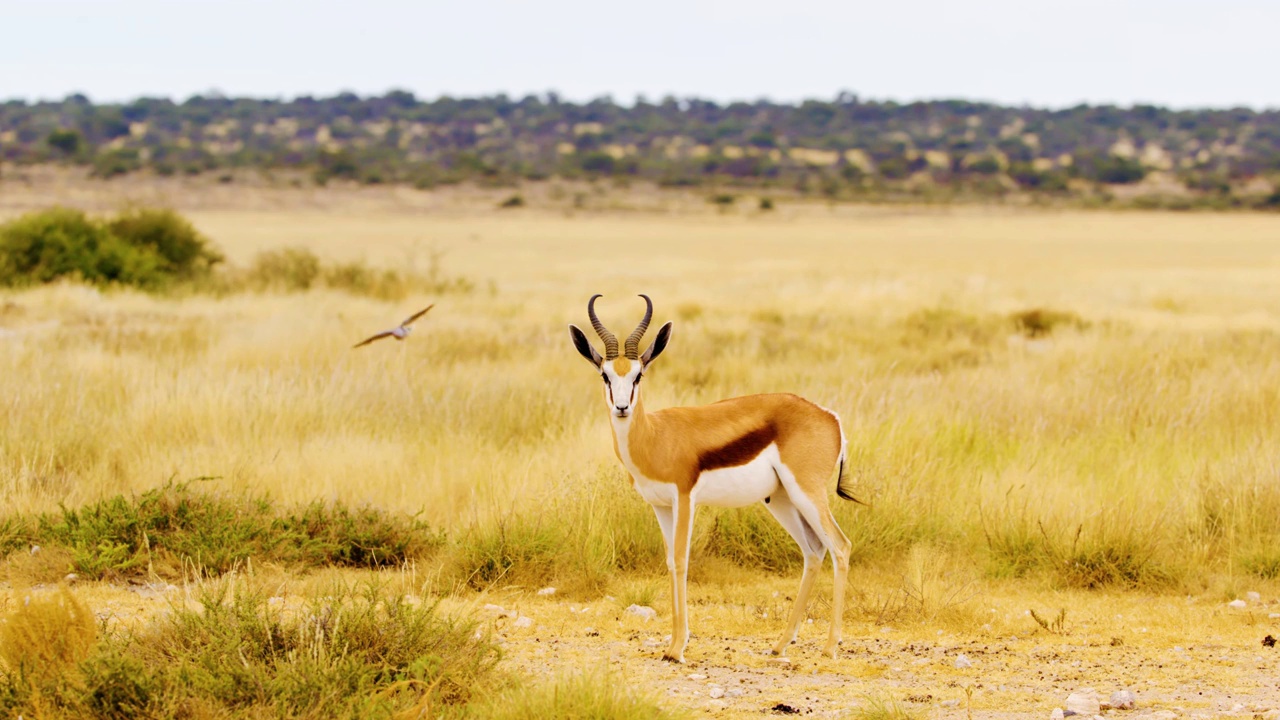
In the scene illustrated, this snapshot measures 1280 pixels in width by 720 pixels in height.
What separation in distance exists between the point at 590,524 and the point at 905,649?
1995mm

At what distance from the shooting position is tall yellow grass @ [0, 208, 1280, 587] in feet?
25.8

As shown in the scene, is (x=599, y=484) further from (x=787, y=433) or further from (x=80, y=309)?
(x=80, y=309)

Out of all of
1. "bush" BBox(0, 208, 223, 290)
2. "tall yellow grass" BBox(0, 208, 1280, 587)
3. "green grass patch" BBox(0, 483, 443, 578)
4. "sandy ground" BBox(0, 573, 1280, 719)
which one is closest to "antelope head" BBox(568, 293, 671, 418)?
"sandy ground" BBox(0, 573, 1280, 719)

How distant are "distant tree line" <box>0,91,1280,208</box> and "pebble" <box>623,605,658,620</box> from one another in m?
61.7

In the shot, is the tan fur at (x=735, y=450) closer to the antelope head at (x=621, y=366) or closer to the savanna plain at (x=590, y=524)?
the antelope head at (x=621, y=366)

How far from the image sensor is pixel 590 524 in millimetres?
7223

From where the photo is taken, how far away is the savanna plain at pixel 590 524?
5027mm

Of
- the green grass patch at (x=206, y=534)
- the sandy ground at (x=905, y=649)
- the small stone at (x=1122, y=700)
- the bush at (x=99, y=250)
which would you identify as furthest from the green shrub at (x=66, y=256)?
the small stone at (x=1122, y=700)

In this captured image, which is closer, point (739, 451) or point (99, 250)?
point (739, 451)

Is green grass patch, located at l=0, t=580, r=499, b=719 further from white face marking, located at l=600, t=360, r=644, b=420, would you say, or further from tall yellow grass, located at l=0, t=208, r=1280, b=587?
tall yellow grass, located at l=0, t=208, r=1280, b=587

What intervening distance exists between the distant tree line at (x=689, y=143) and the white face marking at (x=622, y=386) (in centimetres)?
6283

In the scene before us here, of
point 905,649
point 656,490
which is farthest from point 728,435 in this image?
point 905,649

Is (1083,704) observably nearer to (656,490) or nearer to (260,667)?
(656,490)

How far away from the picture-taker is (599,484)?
775 cm
